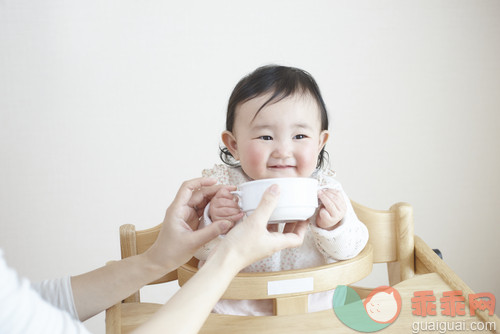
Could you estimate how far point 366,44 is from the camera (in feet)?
6.04

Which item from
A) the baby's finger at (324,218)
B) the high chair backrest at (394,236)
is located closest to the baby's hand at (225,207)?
the baby's finger at (324,218)

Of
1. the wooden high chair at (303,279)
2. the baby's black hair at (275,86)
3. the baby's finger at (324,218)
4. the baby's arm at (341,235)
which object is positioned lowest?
the wooden high chair at (303,279)

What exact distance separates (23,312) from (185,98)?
1.40 metres

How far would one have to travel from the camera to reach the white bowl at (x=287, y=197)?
0.67 metres

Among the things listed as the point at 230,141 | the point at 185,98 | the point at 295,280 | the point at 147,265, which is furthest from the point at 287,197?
A: the point at 185,98

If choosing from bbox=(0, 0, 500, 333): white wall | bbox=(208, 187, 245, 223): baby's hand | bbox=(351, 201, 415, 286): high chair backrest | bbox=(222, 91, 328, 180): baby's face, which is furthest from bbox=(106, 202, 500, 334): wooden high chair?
bbox=(0, 0, 500, 333): white wall

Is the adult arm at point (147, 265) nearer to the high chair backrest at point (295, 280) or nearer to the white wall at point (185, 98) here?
the high chair backrest at point (295, 280)

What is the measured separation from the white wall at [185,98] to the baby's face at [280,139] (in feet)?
2.88

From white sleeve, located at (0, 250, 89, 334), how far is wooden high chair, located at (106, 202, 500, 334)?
0.87ft

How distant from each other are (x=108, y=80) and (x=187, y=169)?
49cm

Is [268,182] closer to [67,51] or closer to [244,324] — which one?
[244,324]

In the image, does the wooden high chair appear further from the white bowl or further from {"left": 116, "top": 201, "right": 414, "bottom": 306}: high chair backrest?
the white bowl

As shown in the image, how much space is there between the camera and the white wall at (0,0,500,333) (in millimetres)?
1717

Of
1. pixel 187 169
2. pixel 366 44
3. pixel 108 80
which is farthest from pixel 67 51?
pixel 366 44
